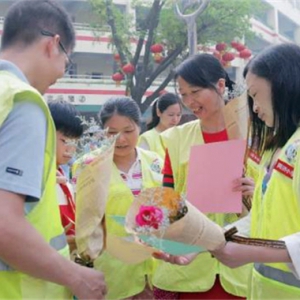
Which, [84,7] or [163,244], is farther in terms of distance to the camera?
[84,7]

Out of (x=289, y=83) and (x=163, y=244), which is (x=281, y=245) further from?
(x=289, y=83)

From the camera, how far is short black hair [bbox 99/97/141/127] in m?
2.23

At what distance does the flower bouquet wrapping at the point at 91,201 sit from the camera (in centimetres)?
123

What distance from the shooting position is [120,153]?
2.21 meters

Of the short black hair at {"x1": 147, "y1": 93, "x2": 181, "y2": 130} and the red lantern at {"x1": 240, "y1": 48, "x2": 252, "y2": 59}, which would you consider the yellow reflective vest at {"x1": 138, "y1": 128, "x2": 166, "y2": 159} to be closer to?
the short black hair at {"x1": 147, "y1": 93, "x2": 181, "y2": 130}

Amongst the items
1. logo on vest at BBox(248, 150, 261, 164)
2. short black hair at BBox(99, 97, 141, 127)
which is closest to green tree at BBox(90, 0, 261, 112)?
short black hair at BBox(99, 97, 141, 127)

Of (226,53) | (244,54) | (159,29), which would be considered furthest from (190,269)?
(159,29)

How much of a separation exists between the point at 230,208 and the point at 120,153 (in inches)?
28.0

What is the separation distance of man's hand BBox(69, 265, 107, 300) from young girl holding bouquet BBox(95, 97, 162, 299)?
2.81ft

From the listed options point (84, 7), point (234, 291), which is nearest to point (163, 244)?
point (234, 291)

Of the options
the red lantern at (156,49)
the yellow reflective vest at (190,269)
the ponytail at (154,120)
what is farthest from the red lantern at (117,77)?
the yellow reflective vest at (190,269)

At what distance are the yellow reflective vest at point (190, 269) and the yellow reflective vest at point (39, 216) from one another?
2.40 ft

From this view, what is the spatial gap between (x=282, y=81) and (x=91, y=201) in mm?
602

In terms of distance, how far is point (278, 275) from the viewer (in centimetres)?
133
